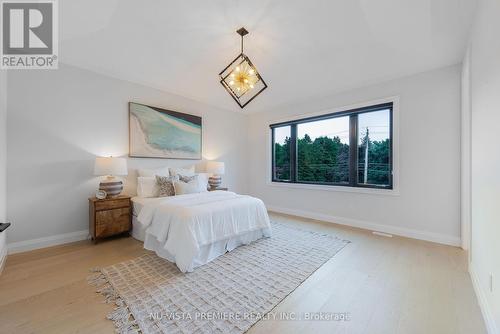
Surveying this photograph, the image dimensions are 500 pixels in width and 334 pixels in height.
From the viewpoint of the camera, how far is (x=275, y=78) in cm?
385

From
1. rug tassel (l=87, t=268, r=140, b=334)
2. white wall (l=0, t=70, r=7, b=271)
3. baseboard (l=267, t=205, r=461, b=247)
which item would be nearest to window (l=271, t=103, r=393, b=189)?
baseboard (l=267, t=205, r=461, b=247)

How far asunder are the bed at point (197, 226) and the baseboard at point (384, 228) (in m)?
1.52

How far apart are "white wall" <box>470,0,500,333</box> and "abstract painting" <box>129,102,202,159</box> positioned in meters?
4.06

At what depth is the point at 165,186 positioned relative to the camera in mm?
3324

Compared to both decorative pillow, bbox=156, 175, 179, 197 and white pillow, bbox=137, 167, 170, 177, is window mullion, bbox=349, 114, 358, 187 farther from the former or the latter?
white pillow, bbox=137, 167, 170, 177

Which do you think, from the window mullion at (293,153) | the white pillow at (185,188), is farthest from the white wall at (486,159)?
the white pillow at (185,188)

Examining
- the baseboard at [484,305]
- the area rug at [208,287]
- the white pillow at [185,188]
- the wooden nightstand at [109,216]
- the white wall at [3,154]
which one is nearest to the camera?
the baseboard at [484,305]

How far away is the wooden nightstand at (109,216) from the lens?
285 cm

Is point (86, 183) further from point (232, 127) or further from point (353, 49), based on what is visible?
point (353, 49)

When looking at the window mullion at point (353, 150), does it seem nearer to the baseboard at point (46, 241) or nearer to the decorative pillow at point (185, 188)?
the decorative pillow at point (185, 188)

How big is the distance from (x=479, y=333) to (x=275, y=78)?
151 inches

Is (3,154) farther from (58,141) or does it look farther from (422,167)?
(422,167)

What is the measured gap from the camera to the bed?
2197 mm

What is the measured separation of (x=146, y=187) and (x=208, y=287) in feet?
6.75
